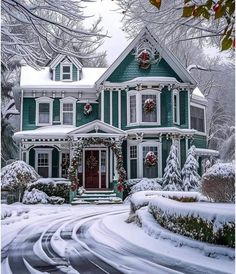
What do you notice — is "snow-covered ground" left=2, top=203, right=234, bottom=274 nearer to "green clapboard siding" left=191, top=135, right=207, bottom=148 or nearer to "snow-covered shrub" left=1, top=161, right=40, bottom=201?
"snow-covered shrub" left=1, top=161, right=40, bottom=201

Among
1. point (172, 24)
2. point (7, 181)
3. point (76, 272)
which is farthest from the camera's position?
point (7, 181)

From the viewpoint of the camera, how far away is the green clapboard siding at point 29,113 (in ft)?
73.8

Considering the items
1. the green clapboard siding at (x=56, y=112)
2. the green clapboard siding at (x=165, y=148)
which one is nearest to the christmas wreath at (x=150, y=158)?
the green clapboard siding at (x=165, y=148)

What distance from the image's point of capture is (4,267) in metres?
6.09

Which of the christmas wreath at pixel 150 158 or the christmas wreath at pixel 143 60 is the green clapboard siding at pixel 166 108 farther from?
the christmas wreath at pixel 150 158

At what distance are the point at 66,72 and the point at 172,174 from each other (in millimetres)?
9541

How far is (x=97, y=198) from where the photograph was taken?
18.9 meters

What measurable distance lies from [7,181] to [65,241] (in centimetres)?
1079

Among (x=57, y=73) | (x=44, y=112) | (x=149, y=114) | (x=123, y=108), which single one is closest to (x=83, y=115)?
(x=44, y=112)

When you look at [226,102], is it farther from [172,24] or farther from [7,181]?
[172,24]

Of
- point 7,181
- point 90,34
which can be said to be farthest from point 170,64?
point 90,34

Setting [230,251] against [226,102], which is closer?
[230,251]

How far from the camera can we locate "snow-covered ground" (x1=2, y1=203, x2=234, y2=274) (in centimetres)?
606

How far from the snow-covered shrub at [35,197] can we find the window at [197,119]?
436 inches
